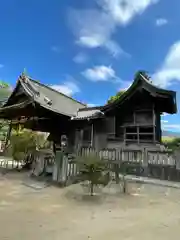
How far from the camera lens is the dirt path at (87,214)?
165 inches

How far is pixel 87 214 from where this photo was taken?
17.7 ft

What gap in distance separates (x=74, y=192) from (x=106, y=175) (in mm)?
1226

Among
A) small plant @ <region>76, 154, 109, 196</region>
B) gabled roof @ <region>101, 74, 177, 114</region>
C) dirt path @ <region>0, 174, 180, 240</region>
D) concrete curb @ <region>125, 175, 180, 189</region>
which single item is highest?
gabled roof @ <region>101, 74, 177, 114</region>

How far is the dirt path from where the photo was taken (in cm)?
419

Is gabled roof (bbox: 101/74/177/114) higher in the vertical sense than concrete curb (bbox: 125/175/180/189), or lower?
higher

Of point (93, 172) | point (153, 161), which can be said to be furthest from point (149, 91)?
point (93, 172)

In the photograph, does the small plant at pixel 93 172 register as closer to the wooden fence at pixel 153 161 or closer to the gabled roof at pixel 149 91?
the wooden fence at pixel 153 161

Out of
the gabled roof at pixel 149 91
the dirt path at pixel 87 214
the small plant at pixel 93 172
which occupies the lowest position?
the dirt path at pixel 87 214

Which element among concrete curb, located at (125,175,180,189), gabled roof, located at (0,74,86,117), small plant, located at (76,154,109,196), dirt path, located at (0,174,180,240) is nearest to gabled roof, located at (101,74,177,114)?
gabled roof, located at (0,74,86,117)

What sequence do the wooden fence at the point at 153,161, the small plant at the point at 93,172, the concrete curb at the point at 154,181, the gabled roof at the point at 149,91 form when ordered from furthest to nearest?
the gabled roof at the point at 149,91 < the wooden fence at the point at 153,161 < the concrete curb at the point at 154,181 < the small plant at the point at 93,172

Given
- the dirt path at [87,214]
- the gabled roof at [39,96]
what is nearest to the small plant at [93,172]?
the dirt path at [87,214]

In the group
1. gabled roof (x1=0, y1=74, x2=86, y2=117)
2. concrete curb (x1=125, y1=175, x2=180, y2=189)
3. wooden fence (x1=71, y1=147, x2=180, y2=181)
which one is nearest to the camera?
concrete curb (x1=125, y1=175, x2=180, y2=189)

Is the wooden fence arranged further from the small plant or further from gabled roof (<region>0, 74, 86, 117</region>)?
gabled roof (<region>0, 74, 86, 117</region>)

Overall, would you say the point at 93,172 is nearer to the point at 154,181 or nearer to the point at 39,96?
the point at 154,181
